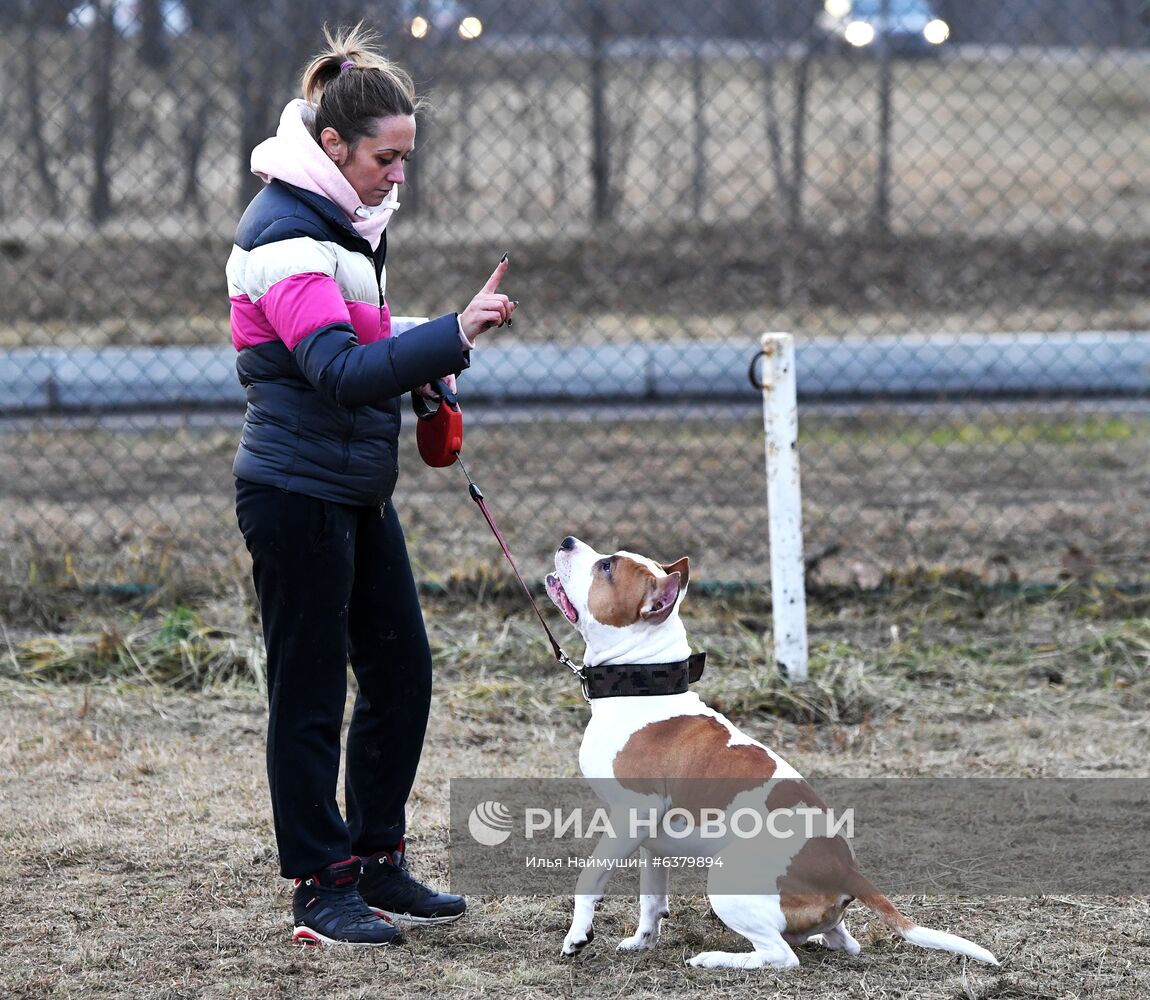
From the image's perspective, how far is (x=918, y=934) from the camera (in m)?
2.86

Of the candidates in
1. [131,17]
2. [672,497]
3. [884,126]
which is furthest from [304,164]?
[131,17]

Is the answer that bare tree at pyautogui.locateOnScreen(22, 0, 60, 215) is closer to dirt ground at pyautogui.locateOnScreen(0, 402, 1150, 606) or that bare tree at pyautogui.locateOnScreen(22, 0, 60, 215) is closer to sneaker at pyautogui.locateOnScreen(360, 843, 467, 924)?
dirt ground at pyautogui.locateOnScreen(0, 402, 1150, 606)

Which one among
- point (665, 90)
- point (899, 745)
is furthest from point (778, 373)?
point (665, 90)

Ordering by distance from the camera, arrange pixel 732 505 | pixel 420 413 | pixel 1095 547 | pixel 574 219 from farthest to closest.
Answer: pixel 574 219, pixel 732 505, pixel 1095 547, pixel 420 413

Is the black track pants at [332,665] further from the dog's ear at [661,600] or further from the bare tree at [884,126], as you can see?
the bare tree at [884,126]

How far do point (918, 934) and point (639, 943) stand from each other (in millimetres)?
617

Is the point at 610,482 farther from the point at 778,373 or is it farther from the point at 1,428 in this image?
the point at 1,428

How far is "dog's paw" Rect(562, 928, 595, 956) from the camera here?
3.08 meters

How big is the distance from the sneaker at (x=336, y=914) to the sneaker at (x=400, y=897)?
→ 113mm

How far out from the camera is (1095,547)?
629 centimetres

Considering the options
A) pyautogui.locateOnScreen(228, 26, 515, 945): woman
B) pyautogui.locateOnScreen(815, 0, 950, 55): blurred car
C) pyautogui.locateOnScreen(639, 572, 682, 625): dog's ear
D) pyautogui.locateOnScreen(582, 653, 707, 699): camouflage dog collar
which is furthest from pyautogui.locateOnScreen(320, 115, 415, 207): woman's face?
pyautogui.locateOnScreen(815, 0, 950, 55): blurred car

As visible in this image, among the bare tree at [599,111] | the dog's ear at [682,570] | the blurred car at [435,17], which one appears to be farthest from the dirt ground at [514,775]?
the bare tree at [599,111]

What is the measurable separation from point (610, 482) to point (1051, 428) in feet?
9.19

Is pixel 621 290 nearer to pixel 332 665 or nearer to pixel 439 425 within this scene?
pixel 439 425
